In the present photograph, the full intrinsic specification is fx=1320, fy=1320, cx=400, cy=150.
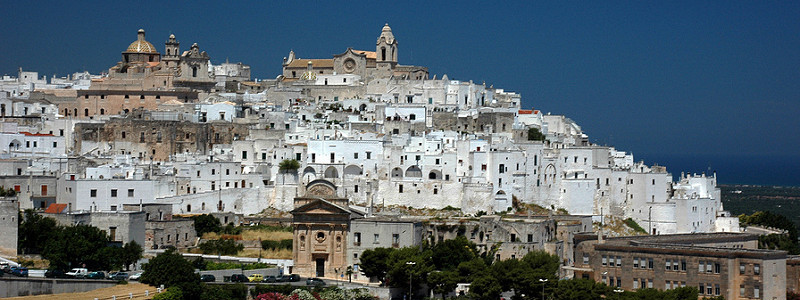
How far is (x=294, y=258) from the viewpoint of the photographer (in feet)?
206

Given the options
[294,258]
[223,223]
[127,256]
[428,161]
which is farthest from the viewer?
[428,161]

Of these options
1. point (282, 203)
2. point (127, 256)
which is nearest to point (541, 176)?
point (282, 203)

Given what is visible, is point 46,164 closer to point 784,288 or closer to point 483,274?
point 483,274

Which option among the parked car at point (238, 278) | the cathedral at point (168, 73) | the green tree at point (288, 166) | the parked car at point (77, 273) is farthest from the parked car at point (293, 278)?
the cathedral at point (168, 73)

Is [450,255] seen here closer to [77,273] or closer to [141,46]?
[77,273]

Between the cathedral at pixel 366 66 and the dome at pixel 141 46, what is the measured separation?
10243 mm

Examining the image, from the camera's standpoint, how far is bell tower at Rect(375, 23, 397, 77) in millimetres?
97125

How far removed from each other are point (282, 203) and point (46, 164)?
13028 millimetres

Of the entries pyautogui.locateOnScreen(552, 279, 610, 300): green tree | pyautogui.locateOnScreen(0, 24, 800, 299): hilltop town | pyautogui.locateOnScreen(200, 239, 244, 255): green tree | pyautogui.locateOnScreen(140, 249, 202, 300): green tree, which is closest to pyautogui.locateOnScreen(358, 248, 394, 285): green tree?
pyautogui.locateOnScreen(0, 24, 800, 299): hilltop town

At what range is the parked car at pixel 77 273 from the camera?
179 ft

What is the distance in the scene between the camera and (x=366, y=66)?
9756cm

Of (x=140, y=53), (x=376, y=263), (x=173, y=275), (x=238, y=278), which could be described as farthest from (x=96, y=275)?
(x=140, y=53)

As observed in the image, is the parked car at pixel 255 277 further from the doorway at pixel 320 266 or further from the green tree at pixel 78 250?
the green tree at pixel 78 250

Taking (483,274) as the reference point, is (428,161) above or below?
above
